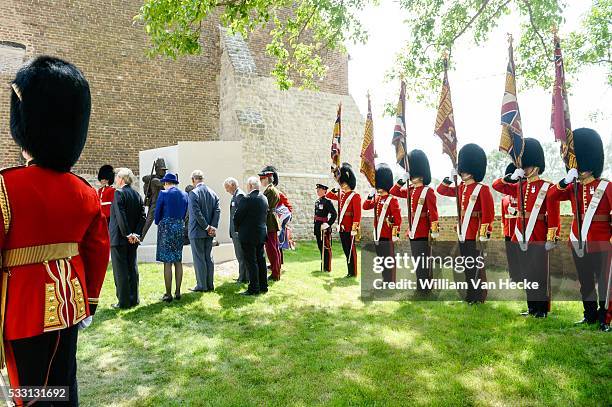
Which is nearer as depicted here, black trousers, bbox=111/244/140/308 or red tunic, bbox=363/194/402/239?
black trousers, bbox=111/244/140/308

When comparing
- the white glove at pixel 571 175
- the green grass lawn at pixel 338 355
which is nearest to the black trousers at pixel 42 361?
the green grass lawn at pixel 338 355

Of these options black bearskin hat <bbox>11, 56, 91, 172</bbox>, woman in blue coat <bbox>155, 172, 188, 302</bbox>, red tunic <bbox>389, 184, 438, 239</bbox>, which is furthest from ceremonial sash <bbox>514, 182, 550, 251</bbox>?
black bearskin hat <bbox>11, 56, 91, 172</bbox>

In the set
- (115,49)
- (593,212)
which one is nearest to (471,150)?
(593,212)

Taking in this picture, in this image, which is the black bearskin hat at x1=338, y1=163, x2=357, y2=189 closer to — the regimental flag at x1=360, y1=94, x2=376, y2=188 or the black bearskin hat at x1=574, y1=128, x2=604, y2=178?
the regimental flag at x1=360, y1=94, x2=376, y2=188

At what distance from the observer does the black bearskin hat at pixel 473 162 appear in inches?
268

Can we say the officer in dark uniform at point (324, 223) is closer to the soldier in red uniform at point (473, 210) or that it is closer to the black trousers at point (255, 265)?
the black trousers at point (255, 265)

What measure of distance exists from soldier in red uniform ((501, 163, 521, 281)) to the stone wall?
Result: 8282mm

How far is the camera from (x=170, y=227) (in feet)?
22.9

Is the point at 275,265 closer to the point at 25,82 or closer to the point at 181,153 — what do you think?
the point at 181,153

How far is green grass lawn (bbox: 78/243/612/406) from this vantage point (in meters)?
3.69

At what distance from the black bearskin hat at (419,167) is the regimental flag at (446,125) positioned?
72 centimetres

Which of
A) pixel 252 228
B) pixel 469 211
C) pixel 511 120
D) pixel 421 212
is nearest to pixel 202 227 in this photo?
pixel 252 228

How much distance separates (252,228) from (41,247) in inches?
198

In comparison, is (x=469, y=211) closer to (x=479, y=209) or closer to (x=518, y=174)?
(x=479, y=209)
